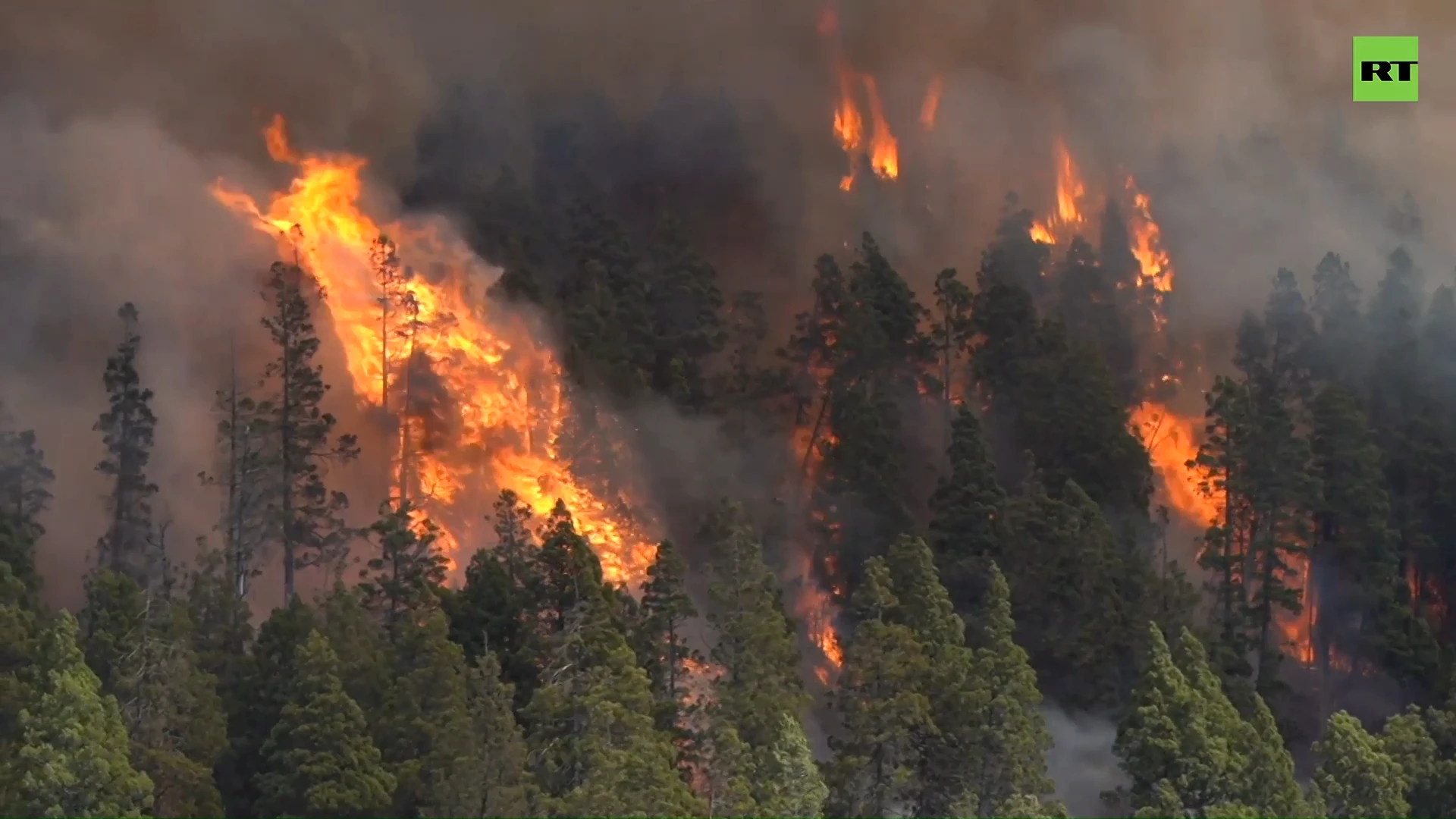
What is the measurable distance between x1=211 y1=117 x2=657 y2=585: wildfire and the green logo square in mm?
40404

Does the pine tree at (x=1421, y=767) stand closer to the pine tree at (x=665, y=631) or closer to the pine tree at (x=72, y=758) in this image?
the pine tree at (x=665, y=631)

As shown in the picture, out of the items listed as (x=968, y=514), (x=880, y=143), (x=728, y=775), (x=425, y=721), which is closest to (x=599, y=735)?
(x=728, y=775)

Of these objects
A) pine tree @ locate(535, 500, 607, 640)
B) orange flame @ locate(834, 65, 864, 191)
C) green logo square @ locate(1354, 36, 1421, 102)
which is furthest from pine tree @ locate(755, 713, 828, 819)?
green logo square @ locate(1354, 36, 1421, 102)

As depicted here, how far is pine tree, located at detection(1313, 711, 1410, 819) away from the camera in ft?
145

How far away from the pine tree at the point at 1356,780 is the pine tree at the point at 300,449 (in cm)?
2921

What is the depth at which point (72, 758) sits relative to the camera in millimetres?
36844

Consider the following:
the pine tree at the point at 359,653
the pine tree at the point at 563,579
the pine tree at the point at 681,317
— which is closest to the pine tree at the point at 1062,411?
the pine tree at the point at 681,317

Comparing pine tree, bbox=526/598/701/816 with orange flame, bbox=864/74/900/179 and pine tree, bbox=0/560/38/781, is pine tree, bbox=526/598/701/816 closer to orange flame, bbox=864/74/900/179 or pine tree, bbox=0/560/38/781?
pine tree, bbox=0/560/38/781

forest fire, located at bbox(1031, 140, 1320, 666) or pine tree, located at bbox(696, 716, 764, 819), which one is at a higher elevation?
forest fire, located at bbox(1031, 140, 1320, 666)

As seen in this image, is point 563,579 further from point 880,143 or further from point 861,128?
point 861,128

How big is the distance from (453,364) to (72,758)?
99.4 ft

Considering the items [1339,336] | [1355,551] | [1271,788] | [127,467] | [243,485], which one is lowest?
[1271,788]

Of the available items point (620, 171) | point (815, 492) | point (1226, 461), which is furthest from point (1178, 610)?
point (620, 171)

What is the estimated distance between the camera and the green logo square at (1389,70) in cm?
8238
